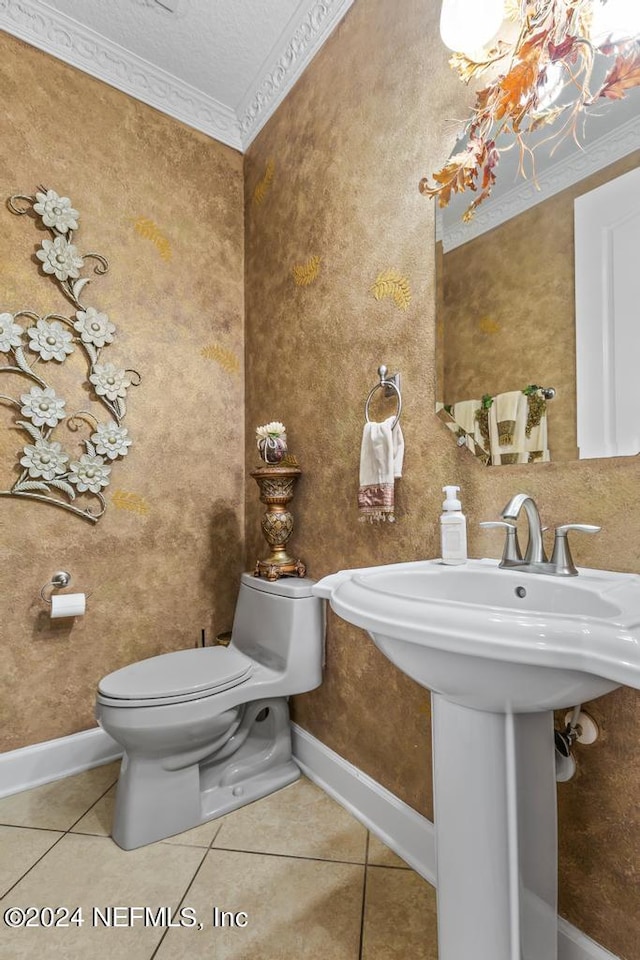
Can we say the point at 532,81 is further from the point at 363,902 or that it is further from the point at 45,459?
the point at 363,902

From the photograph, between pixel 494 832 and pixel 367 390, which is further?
pixel 367 390

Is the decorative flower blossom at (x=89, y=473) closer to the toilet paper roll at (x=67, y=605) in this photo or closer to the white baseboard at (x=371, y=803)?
the toilet paper roll at (x=67, y=605)

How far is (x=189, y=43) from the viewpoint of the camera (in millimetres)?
1845

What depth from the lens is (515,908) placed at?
2.59 feet

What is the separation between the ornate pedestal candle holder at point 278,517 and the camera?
1.73 meters

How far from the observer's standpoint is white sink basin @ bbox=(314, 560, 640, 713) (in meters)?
0.55

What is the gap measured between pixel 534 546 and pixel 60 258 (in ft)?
6.02

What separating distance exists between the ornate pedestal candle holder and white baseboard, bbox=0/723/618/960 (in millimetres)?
605

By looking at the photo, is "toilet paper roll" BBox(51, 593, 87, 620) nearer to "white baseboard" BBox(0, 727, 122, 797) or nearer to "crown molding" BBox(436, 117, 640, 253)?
"white baseboard" BBox(0, 727, 122, 797)

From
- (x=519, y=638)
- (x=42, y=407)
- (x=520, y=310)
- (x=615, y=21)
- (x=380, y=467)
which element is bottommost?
(x=519, y=638)

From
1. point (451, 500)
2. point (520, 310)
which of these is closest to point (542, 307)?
point (520, 310)

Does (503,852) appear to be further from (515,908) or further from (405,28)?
(405,28)

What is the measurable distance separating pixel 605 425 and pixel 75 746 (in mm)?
1980

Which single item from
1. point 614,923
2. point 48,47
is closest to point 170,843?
point 614,923
